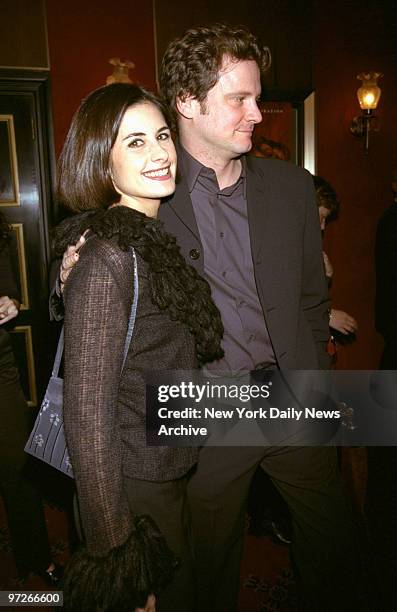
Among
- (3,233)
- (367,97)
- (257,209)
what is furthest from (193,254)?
(367,97)

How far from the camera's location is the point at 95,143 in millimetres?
1116

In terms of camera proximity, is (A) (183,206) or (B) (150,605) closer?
(B) (150,605)

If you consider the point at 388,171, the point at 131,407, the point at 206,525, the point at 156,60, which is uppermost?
the point at 156,60

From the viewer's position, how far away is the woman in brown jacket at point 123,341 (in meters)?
0.91

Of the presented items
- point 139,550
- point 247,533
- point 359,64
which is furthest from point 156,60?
point 139,550

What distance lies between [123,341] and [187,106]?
960mm

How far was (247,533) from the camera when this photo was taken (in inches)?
92.5

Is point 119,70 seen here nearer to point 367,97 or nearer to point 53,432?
point 367,97

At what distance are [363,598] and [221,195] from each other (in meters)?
1.51

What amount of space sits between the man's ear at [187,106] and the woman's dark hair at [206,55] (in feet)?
0.03

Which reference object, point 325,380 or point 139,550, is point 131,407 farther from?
point 325,380

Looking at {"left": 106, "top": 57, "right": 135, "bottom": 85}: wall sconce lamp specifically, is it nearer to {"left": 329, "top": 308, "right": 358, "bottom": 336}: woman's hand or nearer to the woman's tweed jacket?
{"left": 329, "top": 308, "right": 358, "bottom": 336}: woman's hand

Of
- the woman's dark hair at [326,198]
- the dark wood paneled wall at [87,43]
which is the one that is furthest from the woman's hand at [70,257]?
the dark wood paneled wall at [87,43]

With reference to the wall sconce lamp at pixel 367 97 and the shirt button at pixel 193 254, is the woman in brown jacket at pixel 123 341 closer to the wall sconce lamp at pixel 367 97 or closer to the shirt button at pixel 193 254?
the shirt button at pixel 193 254
